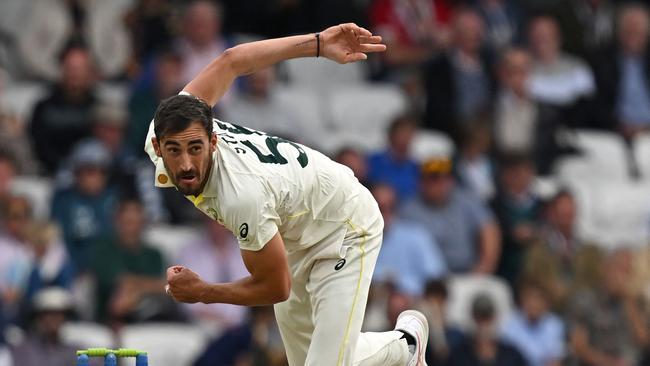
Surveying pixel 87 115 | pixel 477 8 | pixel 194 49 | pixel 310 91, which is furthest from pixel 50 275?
pixel 477 8

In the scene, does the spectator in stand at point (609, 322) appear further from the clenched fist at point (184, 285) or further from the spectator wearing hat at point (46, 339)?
the clenched fist at point (184, 285)

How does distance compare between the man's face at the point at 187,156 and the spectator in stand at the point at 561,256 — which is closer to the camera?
the man's face at the point at 187,156

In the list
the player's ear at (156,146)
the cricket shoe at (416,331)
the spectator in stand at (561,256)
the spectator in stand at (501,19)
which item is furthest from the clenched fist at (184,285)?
the spectator in stand at (501,19)

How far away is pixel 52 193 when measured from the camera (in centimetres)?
1336

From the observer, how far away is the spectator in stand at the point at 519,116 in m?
15.8

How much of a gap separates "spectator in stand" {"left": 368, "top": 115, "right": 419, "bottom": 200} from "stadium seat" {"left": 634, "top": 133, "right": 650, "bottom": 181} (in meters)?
3.04

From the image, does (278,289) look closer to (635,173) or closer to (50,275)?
(50,275)

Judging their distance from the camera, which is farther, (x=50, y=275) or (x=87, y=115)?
(x=87, y=115)

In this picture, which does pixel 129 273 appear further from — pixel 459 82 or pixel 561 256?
pixel 459 82

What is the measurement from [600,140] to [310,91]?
10.2 ft

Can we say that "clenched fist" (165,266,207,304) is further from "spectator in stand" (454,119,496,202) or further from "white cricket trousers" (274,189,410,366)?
"spectator in stand" (454,119,496,202)

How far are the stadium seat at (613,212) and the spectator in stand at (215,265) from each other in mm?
4087

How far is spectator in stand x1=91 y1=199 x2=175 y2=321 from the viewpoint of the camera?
12922 millimetres

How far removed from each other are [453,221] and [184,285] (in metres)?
7.02
